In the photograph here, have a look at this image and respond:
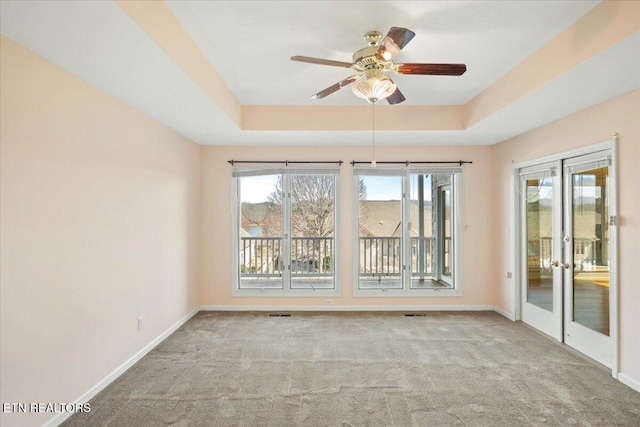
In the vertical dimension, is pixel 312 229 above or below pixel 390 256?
above

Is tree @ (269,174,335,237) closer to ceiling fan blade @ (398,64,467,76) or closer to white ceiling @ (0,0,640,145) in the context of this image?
white ceiling @ (0,0,640,145)

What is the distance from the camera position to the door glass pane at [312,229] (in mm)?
5238

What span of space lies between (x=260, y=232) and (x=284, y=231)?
38 centimetres

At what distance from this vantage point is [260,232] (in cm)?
527

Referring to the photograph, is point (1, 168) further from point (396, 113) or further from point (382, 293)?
point (382, 293)

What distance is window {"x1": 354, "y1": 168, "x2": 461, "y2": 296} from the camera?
518 centimetres

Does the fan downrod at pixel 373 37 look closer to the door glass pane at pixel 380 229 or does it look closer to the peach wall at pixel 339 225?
the peach wall at pixel 339 225

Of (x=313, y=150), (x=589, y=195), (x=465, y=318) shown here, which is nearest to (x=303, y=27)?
(x=313, y=150)

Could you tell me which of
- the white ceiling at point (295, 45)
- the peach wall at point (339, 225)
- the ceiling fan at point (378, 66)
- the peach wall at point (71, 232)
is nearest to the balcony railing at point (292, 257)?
the peach wall at point (339, 225)

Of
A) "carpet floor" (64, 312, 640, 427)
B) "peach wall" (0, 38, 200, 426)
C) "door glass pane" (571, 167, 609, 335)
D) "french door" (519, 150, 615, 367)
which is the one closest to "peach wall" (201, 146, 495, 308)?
"french door" (519, 150, 615, 367)

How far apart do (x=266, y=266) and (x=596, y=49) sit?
4.47 m

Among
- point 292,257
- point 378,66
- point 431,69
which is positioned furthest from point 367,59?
point 292,257

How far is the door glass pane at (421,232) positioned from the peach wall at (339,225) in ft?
1.12

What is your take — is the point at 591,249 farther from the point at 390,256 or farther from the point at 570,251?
the point at 390,256
